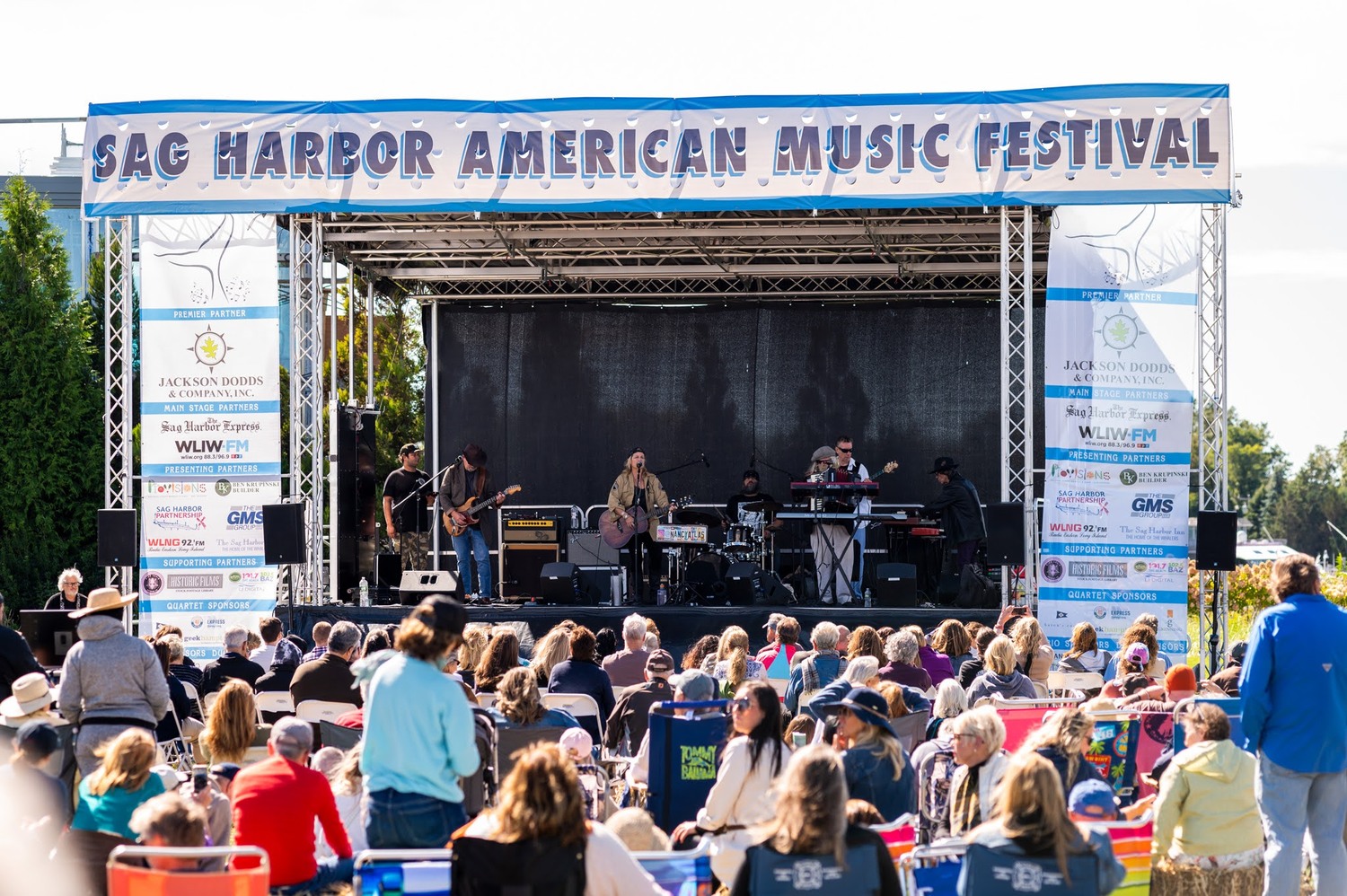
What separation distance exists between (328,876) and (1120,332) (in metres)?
8.22

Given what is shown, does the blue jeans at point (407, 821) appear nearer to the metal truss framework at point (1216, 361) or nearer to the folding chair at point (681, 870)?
the folding chair at point (681, 870)

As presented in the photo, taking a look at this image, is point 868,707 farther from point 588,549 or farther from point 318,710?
point 588,549

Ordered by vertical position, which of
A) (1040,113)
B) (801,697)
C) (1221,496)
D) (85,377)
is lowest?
(801,697)

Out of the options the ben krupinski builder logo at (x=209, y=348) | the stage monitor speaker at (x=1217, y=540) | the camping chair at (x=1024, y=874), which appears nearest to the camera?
the camping chair at (x=1024, y=874)

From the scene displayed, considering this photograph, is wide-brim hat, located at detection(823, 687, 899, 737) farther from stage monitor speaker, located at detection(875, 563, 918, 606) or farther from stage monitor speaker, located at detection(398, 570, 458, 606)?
stage monitor speaker, located at detection(398, 570, 458, 606)

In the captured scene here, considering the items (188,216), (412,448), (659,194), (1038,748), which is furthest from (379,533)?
(1038,748)

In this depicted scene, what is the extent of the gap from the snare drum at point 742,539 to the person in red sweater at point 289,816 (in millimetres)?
9359

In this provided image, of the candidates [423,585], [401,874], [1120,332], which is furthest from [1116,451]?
[401,874]

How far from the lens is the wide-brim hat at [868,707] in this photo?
514 centimetres

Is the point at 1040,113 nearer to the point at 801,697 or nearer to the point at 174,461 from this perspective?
the point at 801,697

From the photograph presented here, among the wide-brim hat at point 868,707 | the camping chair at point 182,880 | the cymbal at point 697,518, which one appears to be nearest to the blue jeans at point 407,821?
the camping chair at point 182,880

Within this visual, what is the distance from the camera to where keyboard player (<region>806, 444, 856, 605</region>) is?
13.5 m

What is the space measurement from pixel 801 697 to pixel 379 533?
38.7 feet

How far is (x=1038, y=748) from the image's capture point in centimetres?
494
